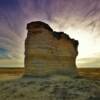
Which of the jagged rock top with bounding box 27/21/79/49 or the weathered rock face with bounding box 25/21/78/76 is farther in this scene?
the jagged rock top with bounding box 27/21/79/49

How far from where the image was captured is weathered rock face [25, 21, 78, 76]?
28812 mm

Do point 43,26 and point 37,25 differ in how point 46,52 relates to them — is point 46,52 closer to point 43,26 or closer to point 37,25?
point 43,26

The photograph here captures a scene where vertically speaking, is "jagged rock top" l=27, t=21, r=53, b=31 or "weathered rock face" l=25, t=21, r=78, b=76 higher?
"jagged rock top" l=27, t=21, r=53, b=31

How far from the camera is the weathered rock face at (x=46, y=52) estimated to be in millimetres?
28812

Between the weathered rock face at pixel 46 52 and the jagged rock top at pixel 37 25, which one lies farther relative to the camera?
the jagged rock top at pixel 37 25

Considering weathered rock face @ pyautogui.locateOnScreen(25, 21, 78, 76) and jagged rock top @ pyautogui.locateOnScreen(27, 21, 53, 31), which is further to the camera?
jagged rock top @ pyautogui.locateOnScreen(27, 21, 53, 31)

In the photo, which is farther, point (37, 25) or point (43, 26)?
point (37, 25)

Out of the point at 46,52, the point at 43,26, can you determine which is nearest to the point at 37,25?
the point at 43,26

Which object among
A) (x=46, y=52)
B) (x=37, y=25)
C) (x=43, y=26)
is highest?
(x=37, y=25)

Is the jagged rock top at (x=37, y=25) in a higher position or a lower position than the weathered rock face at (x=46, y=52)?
higher

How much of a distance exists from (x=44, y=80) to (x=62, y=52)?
5.37 metres

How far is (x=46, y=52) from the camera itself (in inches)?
1141

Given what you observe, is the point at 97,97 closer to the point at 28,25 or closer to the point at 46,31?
the point at 46,31

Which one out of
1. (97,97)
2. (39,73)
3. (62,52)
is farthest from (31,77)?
(97,97)
